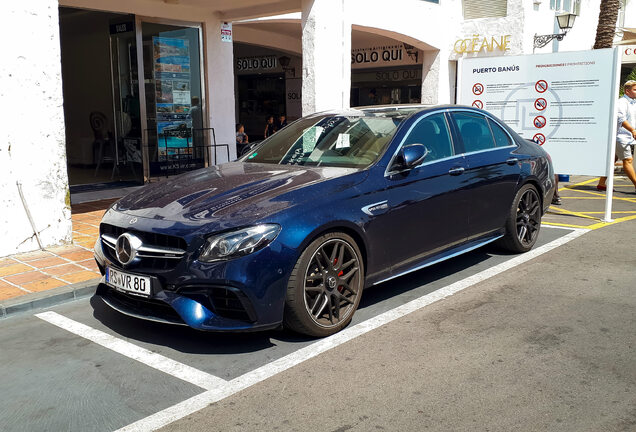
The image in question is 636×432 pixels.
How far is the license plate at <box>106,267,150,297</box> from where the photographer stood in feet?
13.4

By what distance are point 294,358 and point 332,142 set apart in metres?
2.01

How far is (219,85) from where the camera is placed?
1291 centimetres

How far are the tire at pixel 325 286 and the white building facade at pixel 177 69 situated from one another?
394cm

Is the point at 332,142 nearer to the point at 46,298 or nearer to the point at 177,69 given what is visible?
the point at 46,298

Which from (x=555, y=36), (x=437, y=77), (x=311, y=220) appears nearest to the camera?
(x=311, y=220)

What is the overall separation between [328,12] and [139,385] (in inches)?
290

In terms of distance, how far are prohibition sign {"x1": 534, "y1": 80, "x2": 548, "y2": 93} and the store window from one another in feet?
31.3

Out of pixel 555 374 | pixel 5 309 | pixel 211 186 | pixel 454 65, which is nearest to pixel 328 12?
pixel 211 186

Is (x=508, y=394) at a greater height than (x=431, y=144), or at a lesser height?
lesser

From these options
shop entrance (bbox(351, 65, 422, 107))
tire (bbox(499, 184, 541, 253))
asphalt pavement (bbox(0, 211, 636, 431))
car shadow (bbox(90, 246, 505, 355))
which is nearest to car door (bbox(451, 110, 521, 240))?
tire (bbox(499, 184, 541, 253))

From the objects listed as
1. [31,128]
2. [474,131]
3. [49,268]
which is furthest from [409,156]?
[31,128]

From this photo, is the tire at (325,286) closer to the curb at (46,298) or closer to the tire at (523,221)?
the curb at (46,298)

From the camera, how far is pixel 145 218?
4281mm

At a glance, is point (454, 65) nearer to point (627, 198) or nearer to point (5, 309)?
point (627, 198)
